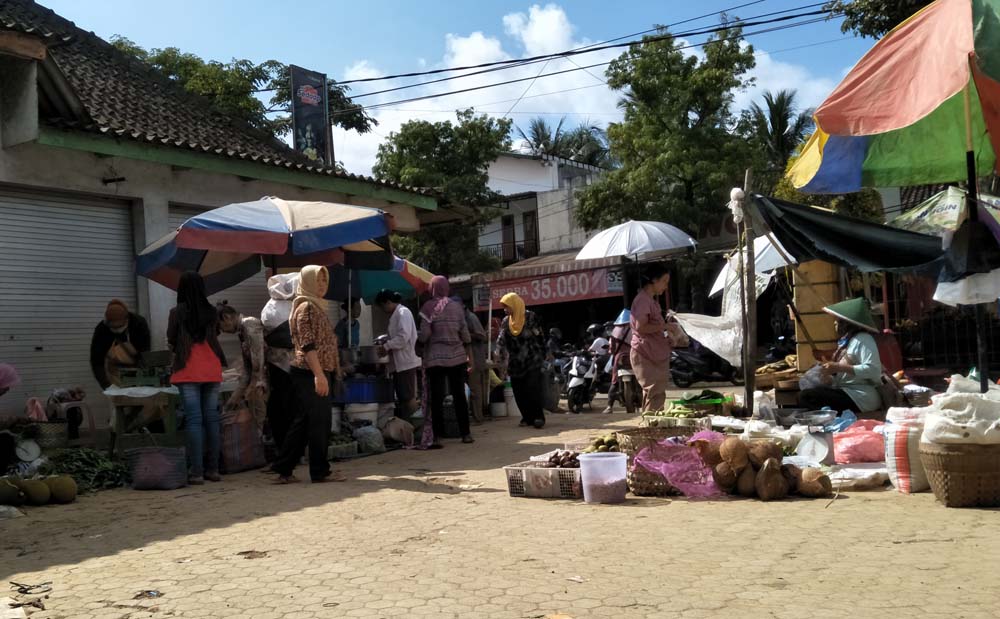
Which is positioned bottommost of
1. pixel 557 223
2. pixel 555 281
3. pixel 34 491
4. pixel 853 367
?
pixel 34 491

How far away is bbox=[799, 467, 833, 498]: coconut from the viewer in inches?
236

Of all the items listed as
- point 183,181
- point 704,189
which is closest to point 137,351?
point 183,181

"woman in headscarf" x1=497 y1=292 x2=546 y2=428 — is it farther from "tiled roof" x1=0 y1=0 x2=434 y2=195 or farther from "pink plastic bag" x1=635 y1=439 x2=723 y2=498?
"pink plastic bag" x1=635 y1=439 x2=723 y2=498

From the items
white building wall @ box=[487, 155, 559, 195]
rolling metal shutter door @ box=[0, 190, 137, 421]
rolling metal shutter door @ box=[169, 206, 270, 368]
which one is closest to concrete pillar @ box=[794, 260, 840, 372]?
rolling metal shutter door @ box=[169, 206, 270, 368]

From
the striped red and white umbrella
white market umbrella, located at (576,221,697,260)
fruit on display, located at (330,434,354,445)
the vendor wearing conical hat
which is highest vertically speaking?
white market umbrella, located at (576,221,697,260)

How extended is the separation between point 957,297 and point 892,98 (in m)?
2.01

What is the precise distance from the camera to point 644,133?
85.0 ft

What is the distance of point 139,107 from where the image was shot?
39.7 ft

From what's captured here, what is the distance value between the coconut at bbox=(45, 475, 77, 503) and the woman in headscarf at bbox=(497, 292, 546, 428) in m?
5.64

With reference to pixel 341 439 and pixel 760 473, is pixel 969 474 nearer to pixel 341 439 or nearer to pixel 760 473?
pixel 760 473

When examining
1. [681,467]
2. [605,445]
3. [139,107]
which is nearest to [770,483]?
[681,467]

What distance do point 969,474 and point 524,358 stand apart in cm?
630

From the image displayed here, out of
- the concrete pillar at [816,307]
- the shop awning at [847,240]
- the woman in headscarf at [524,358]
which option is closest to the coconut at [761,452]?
the shop awning at [847,240]

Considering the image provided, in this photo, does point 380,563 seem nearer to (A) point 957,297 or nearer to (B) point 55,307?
(A) point 957,297
